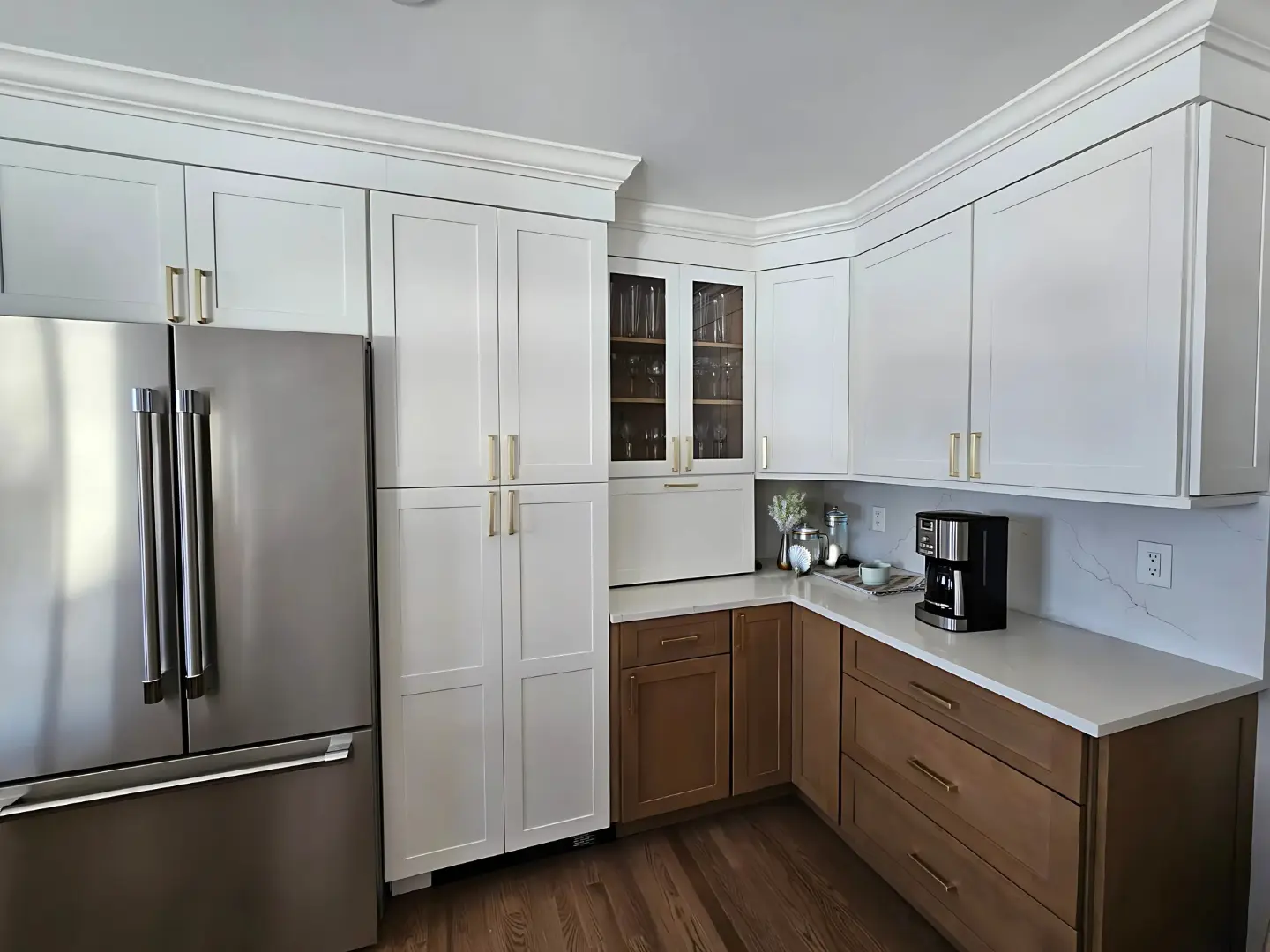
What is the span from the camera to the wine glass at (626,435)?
2.39 metres

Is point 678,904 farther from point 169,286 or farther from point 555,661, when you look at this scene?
point 169,286

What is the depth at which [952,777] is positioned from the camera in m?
1.62

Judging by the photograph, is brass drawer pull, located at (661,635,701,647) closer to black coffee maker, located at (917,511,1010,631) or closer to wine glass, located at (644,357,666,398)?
black coffee maker, located at (917,511,1010,631)

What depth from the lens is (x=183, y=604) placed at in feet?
4.80

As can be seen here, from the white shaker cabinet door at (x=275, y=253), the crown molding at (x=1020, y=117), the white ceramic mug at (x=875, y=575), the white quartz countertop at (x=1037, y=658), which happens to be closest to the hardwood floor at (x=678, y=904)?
the white quartz countertop at (x=1037, y=658)

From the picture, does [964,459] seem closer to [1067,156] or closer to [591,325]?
[1067,156]

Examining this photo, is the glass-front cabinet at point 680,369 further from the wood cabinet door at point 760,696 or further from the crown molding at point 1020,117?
the wood cabinet door at point 760,696

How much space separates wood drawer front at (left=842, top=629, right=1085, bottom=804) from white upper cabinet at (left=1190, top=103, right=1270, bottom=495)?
0.66 m

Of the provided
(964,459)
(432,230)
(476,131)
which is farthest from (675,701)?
(476,131)

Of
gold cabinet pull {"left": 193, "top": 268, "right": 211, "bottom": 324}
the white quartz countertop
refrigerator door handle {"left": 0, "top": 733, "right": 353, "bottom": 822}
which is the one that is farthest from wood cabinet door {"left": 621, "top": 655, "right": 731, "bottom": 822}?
gold cabinet pull {"left": 193, "top": 268, "right": 211, "bottom": 324}

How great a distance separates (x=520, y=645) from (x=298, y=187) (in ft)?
5.20

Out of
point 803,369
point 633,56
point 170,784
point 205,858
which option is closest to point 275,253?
point 633,56

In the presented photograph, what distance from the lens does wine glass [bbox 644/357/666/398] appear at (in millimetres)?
2439

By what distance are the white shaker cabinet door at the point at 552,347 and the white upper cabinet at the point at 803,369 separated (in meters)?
0.87
